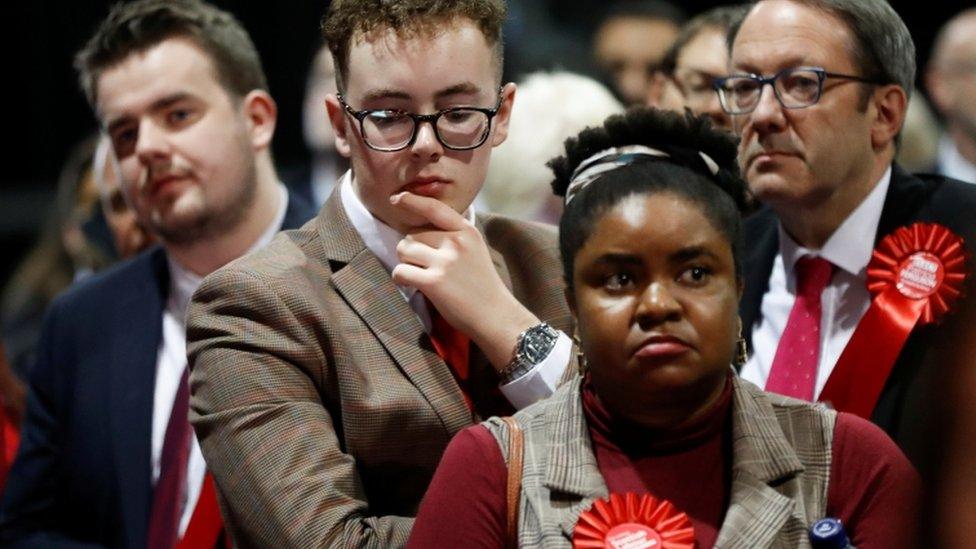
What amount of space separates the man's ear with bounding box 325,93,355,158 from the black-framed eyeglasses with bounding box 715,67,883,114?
1.00m

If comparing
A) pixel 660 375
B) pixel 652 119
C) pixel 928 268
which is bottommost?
pixel 928 268

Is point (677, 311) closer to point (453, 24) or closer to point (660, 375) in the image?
point (660, 375)

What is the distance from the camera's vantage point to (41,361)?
4.26 m

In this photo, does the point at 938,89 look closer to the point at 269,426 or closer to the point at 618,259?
the point at 269,426

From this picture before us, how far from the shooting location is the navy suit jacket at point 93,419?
4.01 metres

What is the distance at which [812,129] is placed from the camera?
11.9 feet

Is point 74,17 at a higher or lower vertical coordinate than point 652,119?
lower

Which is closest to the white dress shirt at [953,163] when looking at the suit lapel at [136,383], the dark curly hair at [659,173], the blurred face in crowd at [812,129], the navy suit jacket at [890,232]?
the navy suit jacket at [890,232]

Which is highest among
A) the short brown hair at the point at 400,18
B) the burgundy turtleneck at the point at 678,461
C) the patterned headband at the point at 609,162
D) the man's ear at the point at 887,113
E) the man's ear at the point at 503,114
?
the short brown hair at the point at 400,18

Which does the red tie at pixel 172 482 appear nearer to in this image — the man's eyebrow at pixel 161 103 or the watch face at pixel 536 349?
the man's eyebrow at pixel 161 103

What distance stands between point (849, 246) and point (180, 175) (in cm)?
173

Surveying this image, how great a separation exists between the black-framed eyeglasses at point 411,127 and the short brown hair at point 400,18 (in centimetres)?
13

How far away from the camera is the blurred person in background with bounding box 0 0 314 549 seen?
159 inches

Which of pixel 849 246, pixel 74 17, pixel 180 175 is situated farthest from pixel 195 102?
pixel 74 17
